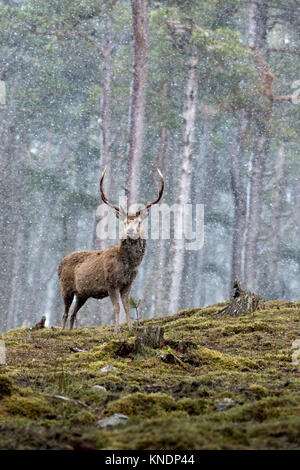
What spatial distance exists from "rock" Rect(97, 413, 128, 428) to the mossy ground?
0.10 meters

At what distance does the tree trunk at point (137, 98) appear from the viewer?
23.1 meters

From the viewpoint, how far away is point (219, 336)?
10.6 m

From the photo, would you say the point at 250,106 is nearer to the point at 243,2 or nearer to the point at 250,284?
the point at 243,2

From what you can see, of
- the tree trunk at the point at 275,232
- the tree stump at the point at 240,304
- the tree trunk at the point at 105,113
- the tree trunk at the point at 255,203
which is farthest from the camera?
the tree trunk at the point at 275,232

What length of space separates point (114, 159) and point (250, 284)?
1358 centimetres

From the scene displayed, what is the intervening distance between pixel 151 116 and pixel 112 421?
28644 mm

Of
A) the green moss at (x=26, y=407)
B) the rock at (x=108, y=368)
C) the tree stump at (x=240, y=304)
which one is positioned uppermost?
the tree stump at (x=240, y=304)

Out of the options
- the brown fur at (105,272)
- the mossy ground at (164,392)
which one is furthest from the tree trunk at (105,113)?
the mossy ground at (164,392)

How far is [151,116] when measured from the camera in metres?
32.8

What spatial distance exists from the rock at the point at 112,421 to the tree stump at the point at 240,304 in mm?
7398

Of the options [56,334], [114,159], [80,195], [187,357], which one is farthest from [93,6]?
[187,357]

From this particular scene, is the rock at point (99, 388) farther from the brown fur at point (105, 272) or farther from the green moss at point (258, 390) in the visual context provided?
the brown fur at point (105, 272)

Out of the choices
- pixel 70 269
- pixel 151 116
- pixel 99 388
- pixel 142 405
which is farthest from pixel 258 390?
pixel 151 116

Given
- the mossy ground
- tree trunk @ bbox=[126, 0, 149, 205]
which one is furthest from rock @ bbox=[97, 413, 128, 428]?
tree trunk @ bbox=[126, 0, 149, 205]
